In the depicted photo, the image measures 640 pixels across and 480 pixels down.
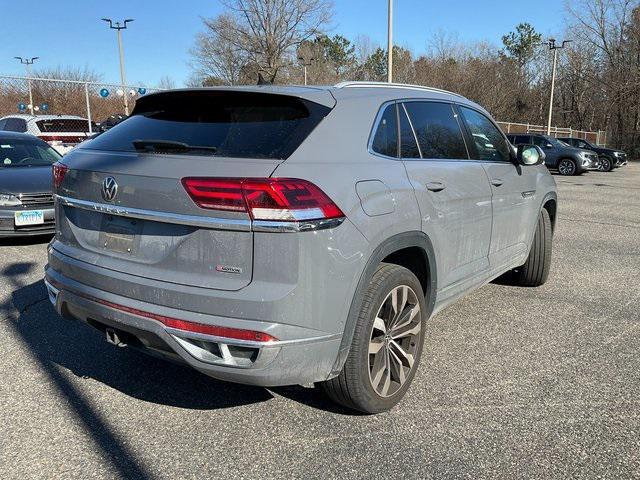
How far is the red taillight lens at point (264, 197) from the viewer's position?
2.38 m

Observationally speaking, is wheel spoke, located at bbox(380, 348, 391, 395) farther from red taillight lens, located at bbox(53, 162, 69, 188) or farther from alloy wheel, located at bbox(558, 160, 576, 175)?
alloy wheel, located at bbox(558, 160, 576, 175)

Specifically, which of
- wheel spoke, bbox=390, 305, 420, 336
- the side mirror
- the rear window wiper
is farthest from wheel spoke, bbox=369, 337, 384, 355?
the side mirror

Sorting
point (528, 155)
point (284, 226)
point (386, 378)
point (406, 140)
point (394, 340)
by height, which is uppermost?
point (406, 140)

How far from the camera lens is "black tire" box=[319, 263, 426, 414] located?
2.73 metres

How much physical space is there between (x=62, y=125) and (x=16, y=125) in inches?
44.4

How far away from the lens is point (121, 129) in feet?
10.6

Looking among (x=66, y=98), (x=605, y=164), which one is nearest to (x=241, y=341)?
(x=66, y=98)

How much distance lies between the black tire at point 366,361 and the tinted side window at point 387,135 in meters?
0.64

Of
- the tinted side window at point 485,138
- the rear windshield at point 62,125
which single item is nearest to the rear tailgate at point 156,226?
the tinted side window at point 485,138

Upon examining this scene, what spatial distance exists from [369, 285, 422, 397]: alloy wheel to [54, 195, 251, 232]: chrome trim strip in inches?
36.4

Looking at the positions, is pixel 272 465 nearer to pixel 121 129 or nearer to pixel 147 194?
pixel 147 194

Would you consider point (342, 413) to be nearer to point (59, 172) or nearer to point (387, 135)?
point (387, 135)

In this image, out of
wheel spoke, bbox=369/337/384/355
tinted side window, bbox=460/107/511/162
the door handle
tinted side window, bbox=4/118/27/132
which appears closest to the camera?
wheel spoke, bbox=369/337/384/355

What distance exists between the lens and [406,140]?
3.28m
